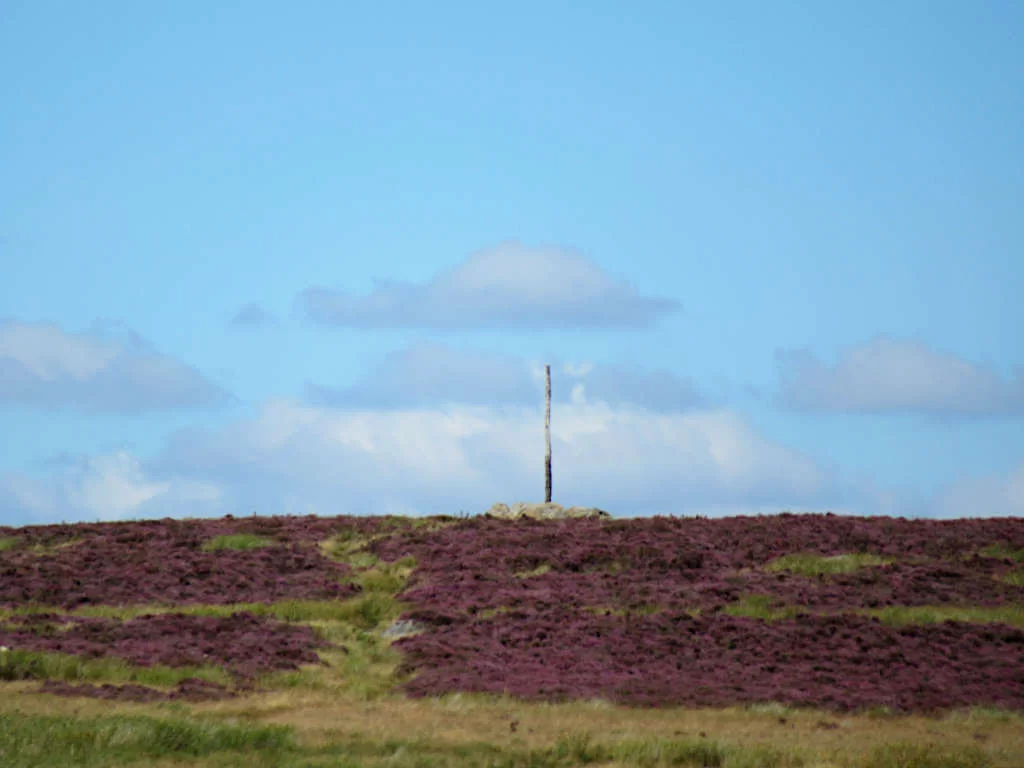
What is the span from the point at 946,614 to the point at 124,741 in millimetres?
27721

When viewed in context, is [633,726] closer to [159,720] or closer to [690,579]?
[159,720]

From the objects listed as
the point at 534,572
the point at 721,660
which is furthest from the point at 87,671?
the point at 721,660

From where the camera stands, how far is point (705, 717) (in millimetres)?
30422

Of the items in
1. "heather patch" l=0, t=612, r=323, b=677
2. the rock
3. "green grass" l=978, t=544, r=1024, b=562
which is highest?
the rock

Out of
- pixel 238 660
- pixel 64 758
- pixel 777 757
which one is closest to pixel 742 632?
pixel 777 757

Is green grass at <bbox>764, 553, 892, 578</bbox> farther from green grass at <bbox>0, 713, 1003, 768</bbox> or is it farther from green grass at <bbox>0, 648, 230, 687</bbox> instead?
green grass at <bbox>0, 648, 230, 687</bbox>

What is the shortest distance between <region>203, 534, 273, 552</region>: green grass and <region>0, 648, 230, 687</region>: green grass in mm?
15917

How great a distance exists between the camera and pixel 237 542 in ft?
171

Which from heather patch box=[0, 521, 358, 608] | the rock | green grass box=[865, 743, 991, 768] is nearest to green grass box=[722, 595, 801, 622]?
green grass box=[865, 743, 991, 768]

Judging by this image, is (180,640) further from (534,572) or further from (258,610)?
(534,572)

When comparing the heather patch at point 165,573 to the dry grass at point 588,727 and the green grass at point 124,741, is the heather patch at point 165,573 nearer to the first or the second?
the dry grass at point 588,727

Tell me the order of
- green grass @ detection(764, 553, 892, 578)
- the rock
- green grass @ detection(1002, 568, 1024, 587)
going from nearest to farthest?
green grass @ detection(1002, 568, 1024, 587) → green grass @ detection(764, 553, 892, 578) → the rock

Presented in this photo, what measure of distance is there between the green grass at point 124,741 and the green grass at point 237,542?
23.5 metres

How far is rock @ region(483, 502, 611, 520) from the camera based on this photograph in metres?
58.8
